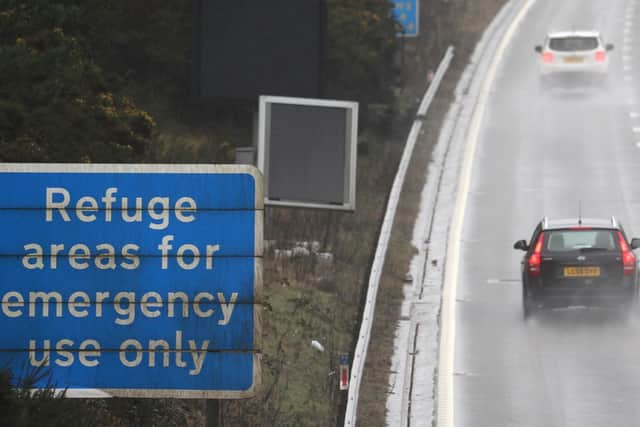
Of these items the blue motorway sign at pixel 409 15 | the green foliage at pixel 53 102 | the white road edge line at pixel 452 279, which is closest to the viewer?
the white road edge line at pixel 452 279

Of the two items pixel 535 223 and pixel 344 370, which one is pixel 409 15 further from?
pixel 344 370

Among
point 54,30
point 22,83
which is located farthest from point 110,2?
point 22,83

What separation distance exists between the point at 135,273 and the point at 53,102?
1103 cm

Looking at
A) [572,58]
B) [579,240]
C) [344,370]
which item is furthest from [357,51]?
[344,370]

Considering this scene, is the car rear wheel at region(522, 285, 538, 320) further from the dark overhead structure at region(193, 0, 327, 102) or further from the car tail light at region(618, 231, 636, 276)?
the dark overhead structure at region(193, 0, 327, 102)

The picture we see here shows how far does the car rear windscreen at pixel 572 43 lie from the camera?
181 feet

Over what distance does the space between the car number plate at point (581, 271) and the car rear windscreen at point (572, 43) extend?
29.7 metres

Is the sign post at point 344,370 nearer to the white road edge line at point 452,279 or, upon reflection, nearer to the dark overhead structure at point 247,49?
the white road edge line at point 452,279

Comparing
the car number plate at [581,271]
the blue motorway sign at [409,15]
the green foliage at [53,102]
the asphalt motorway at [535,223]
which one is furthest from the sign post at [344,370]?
the blue motorway sign at [409,15]

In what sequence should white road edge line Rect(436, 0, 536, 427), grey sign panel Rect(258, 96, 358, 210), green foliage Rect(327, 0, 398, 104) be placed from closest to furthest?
white road edge line Rect(436, 0, 536, 427) → grey sign panel Rect(258, 96, 358, 210) → green foliage Rect(327, 0, 398, 104)

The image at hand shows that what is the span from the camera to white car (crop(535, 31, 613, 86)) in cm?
5503

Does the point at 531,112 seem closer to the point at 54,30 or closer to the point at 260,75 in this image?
the point at 260,75

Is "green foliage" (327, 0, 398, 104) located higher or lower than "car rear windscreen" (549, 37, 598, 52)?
lower

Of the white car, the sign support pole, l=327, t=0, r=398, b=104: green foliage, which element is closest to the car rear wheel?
the sign support pole
